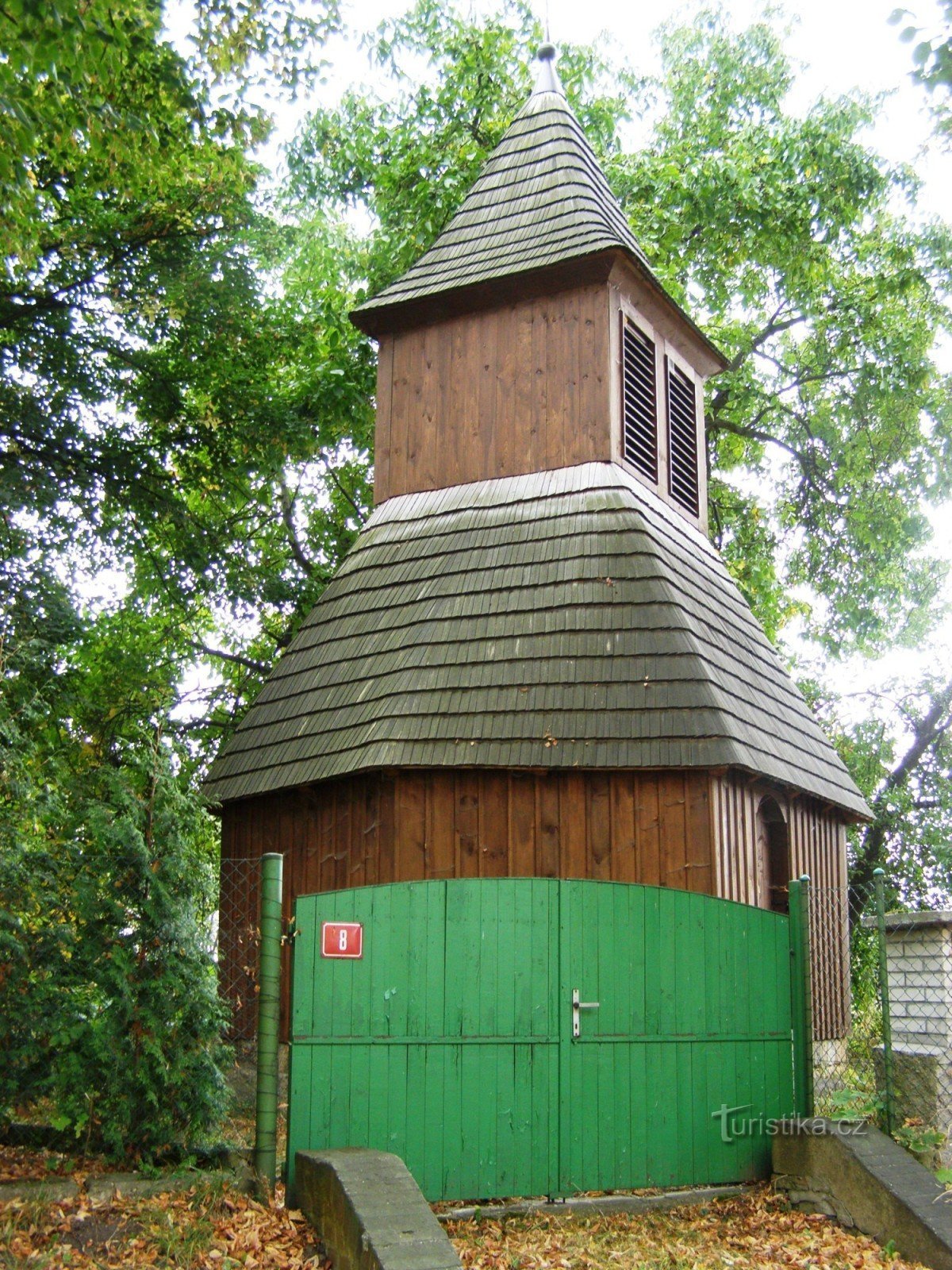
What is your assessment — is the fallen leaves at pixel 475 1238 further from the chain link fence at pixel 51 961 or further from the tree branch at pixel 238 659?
the tree branch at pixel 238 659

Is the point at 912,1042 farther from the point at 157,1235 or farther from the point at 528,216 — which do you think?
the point at 528,216

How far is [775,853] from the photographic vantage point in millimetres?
11922

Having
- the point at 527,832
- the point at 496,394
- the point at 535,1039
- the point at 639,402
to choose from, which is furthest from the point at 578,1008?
the point at 639,402

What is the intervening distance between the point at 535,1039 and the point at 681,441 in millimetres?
8736

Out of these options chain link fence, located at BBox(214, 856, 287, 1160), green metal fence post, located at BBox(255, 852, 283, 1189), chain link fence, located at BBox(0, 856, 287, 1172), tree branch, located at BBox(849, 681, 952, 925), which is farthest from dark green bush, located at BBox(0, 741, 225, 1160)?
tree branch, located at BBox(849, 681, 952, 925)

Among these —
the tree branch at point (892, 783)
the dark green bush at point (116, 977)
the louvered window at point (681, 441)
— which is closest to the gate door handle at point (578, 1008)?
the dark green bush at point (116, 977)

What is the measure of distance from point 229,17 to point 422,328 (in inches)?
143

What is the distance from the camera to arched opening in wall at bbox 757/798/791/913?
38.2 feet

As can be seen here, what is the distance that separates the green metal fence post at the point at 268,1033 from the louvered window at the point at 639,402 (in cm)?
736

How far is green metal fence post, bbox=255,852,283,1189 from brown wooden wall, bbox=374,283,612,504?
22.5 feet

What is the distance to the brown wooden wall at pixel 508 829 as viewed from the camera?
1006 centimetres

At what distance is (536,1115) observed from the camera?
24.3ft

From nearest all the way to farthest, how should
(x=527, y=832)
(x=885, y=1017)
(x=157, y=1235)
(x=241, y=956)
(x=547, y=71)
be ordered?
1. (x=157, y=1235)
2. (x=885, y=1017)
3. (x=527, y=832)
4. (x=241, y=956)
5. (x=547, y=71)

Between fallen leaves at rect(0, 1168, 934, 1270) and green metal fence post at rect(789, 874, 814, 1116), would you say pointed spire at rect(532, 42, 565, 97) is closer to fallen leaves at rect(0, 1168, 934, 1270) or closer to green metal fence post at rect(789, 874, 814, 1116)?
green metal fence post at rect(789, 874, 814, 1116)
